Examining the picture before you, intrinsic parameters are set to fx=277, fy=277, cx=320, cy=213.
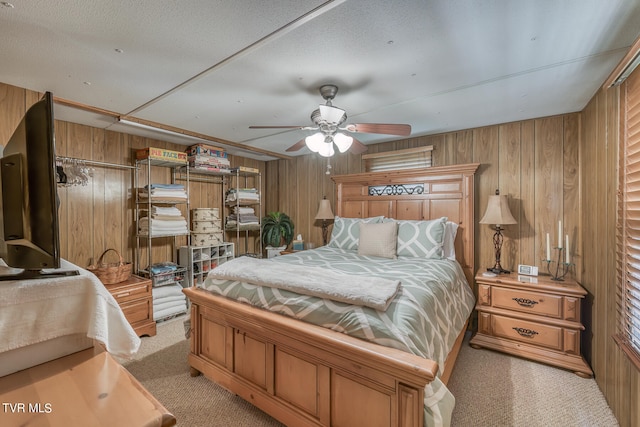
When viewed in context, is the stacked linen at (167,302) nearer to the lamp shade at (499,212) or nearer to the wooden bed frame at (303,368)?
the wooden bed frame at (303,368)

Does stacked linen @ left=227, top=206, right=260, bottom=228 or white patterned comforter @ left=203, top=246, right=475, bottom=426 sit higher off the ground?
stacked linen @ left=227, top=206, right=260, bottom=228

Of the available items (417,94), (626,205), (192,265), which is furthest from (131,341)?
(192,265)

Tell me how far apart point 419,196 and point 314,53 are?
7.48 ft

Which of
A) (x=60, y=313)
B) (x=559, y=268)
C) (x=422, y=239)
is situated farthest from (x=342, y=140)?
(x=559, y=268)

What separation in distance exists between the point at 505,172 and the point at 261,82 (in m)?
2.68

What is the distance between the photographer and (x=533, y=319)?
2443 mm

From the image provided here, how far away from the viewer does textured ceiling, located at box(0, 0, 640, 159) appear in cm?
136

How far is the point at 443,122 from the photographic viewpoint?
9.89 ft

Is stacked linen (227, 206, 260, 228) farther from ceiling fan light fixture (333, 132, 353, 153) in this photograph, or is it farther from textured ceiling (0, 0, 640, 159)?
ceiling fan light fixture (333, 132, 353, 153)

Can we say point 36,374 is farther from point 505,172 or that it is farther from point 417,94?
point 505,172

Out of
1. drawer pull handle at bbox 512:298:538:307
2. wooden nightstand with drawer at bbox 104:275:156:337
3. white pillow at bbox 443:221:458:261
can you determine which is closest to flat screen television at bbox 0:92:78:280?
wooden nightstand with drawer at bbox 104:275:156:337

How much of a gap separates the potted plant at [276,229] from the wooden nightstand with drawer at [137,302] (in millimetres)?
2005

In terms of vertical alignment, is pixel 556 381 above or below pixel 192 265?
below

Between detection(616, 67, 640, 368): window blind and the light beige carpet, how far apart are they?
626mm
